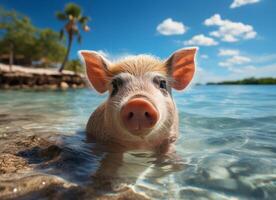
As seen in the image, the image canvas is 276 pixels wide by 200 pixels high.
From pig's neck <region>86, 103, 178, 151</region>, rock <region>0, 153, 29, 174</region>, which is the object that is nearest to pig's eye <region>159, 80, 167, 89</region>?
pig's neck <region>86, 103, 178, 151</region>

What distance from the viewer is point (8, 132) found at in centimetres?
503

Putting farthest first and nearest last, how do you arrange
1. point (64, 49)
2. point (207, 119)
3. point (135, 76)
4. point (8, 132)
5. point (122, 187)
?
point (64, 49)
point (207, 119)
point (8, 132)
point (135, 76)
point (122, 187)

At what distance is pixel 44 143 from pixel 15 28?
47782 millimetres

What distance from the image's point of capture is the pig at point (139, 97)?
266 centimetres

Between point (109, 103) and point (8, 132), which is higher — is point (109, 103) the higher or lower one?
the higher one

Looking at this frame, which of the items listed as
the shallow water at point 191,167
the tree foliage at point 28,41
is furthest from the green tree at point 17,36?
the shallow water at point 191,167

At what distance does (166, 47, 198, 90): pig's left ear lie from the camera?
13.1 ft

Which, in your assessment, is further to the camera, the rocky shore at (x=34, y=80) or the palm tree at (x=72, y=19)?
the palm tree at (x=72, y=19)

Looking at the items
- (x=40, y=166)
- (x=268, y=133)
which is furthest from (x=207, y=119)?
(x=40, y=166)

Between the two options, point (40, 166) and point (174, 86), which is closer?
point (40, 166)

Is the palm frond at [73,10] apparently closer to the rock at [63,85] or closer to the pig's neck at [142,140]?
the rock at [63,85]

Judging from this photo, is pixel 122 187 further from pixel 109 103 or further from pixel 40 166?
pixel 109 103

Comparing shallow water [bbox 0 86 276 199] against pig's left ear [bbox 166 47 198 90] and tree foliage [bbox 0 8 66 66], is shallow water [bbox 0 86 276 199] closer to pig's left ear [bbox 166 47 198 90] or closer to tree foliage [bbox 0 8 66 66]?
pig's left ear [bbox 166 47 198 90]

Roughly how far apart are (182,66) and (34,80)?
1101 inches
